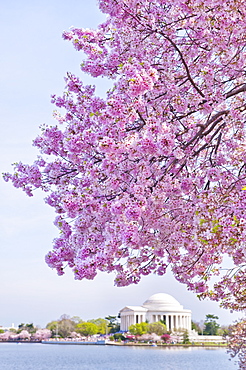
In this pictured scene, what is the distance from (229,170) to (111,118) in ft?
6.84

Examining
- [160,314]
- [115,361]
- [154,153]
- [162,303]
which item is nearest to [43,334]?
[160,314]

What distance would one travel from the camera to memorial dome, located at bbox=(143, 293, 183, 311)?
365 feet

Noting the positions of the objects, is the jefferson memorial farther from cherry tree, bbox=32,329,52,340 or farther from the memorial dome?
cherry tree, bbox=32,329,52,340

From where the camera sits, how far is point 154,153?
5.33 m

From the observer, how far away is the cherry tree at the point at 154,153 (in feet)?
17.2

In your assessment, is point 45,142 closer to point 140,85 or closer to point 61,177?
point 61,177

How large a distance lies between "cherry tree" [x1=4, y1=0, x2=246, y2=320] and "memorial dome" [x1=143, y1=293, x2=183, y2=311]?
107m

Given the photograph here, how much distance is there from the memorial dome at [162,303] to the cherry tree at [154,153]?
10696 cm

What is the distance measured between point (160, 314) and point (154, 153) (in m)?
109

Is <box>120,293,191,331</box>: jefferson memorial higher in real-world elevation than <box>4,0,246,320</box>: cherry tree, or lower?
higher

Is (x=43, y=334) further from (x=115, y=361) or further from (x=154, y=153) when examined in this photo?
(x=154, y=153)

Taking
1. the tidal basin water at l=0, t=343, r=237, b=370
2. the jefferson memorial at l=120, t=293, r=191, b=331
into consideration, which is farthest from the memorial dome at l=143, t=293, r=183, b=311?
the tidal basin water at l=0, t=343, r=237, b=370

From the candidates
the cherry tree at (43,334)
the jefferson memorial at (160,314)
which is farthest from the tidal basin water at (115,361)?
the cherry tree at (43,334)

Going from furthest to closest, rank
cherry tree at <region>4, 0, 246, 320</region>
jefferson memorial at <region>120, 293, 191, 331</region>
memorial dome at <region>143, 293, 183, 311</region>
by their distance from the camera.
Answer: memorial dome at <region>143, 293, 183, 311</region>
jefferson memorial at <region>120, 293, 191, 331</region>
cherry tree at <region>4, 0, 246, 320</region>
